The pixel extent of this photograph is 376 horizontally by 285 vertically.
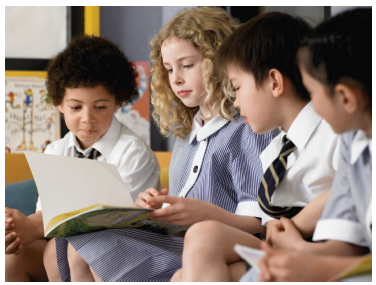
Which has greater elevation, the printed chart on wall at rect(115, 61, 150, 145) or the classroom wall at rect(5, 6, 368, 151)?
the classroom wall at rect(5, 6, 368, 151)

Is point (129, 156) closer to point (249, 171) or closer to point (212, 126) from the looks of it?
point (212, 126)

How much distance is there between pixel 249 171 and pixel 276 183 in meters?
0.24

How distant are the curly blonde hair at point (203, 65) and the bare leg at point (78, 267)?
521 millimetres

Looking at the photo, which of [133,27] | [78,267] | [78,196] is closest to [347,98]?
[78,196]

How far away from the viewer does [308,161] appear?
3.44 feet

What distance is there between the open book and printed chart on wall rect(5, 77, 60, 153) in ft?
5.59

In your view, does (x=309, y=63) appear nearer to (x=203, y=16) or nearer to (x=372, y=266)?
(x=372, y=266)

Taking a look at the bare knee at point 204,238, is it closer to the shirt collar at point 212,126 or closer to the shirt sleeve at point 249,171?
the shirt sleeve at point 249,171

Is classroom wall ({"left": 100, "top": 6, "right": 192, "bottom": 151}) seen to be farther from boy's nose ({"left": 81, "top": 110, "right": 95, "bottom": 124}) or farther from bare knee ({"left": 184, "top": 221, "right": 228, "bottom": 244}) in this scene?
bare knee ({"left": 184, "top": 221, "right": 228, "bottom": 244})

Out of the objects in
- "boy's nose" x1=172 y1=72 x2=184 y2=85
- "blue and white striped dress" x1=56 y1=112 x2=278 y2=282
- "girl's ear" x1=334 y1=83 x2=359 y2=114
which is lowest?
"blue and white striped dress" x1=56 y1=112 x2=278 y2=282

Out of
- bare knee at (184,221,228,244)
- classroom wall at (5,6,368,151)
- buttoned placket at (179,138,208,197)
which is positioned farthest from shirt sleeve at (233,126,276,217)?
classroom wall at (5,6,368,151)

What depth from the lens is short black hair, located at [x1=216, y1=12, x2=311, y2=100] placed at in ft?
3.70

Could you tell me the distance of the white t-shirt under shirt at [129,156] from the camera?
63.8 inches

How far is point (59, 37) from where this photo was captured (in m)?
2.94
